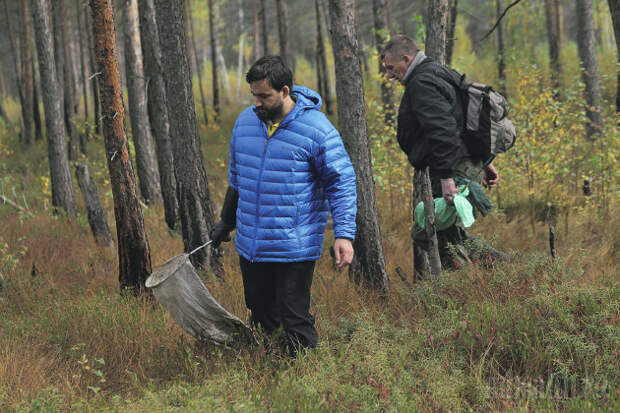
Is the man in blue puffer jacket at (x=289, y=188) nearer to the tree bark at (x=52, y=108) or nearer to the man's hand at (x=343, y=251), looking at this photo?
the man's hand at (x=343, y=251)

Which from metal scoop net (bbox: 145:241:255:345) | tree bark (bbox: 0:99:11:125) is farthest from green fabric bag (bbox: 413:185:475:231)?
tree bark (bbox: 0:99:11:125)

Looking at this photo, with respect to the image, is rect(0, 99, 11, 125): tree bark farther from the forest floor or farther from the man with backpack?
the man with backpack

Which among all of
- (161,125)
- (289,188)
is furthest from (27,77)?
(289,188)

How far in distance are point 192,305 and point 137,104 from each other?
7654mm

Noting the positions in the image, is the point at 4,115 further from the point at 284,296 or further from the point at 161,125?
the point at 284,296

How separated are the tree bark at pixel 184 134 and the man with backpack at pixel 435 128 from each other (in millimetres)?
2427

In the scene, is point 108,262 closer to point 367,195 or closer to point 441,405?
point 367,195

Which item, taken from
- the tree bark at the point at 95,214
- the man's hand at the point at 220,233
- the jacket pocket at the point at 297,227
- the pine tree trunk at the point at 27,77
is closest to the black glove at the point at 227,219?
the man's hand at the point at 220,233

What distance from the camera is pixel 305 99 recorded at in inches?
133

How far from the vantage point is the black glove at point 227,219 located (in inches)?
147

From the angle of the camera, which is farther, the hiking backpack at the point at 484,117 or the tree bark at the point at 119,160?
the tree bark at the point at 119,160

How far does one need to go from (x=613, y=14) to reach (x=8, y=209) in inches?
397

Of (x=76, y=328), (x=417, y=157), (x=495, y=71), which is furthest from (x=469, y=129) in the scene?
(x=495, y=71)

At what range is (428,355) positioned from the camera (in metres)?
3.49
